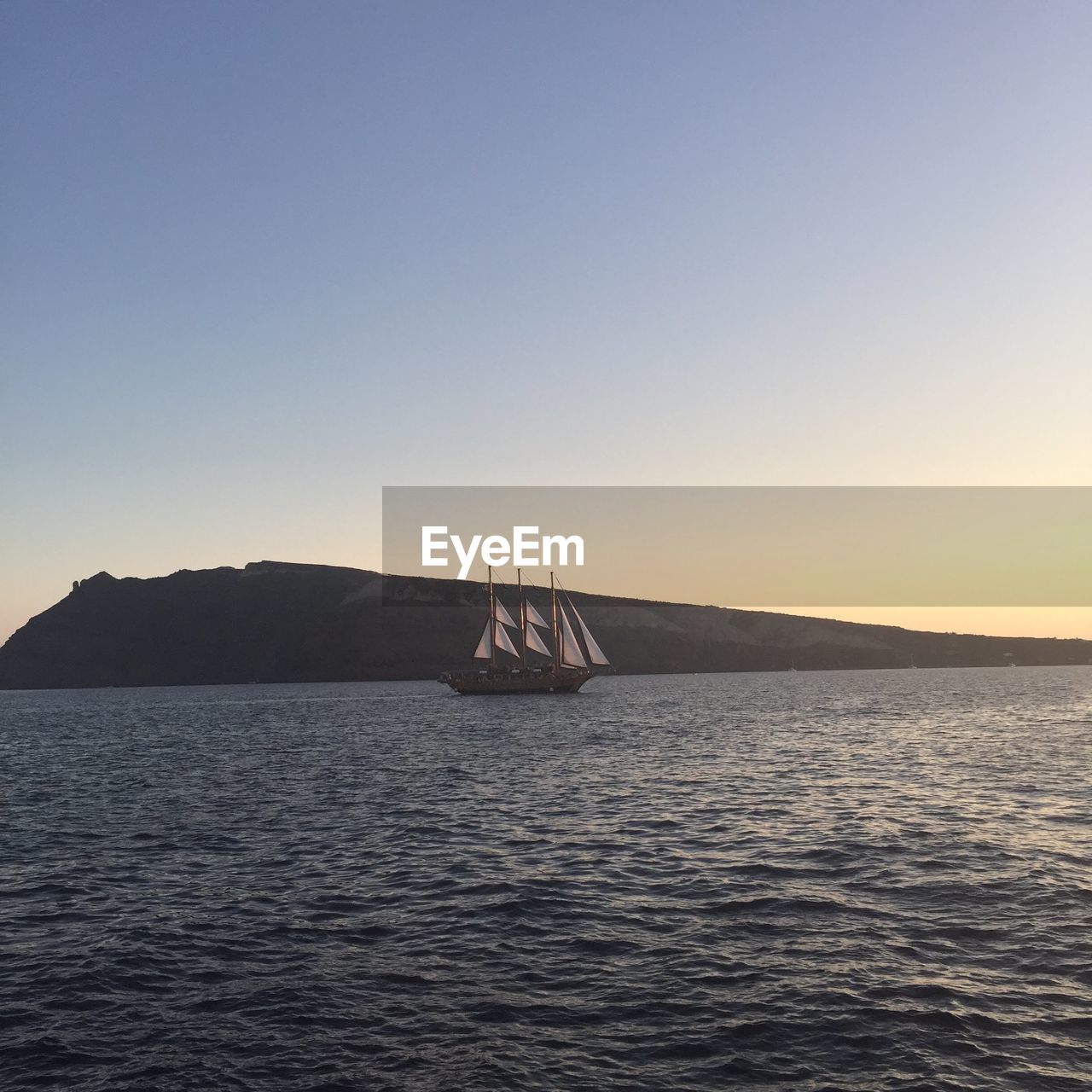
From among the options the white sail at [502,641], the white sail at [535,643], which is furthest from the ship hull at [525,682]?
the white sail at [535,643]

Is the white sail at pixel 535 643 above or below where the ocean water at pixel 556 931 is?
above

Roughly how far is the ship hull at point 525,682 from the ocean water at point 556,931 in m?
102

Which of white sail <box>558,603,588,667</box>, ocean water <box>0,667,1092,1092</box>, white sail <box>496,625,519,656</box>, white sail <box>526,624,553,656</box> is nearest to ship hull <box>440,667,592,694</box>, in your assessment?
white sail <box>558,603,588,667</box>

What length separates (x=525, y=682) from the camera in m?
146

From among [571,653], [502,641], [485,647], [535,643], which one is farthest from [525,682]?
[535,643]

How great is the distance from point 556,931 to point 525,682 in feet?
423

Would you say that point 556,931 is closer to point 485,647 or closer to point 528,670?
point 485,647

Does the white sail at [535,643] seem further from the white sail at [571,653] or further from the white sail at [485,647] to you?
the white sail at [485,647]

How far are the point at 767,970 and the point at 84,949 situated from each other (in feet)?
44.8

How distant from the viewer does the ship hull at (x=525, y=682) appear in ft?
477

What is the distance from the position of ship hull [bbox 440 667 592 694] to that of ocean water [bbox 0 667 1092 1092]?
10155cm

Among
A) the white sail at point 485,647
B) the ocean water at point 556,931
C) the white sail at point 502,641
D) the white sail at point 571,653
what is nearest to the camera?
the ocean water at point 556,931

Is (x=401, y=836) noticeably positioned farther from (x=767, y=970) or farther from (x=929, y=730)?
(x=929, y=730)

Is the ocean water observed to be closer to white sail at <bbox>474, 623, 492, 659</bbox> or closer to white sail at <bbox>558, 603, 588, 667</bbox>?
white sail at <bbox>558, 603, 588, 667</bbox>
